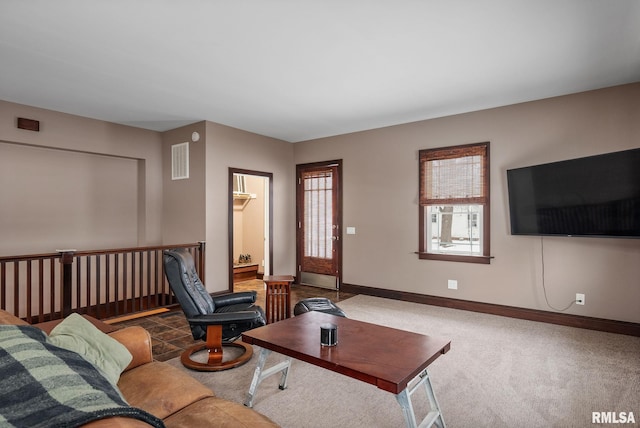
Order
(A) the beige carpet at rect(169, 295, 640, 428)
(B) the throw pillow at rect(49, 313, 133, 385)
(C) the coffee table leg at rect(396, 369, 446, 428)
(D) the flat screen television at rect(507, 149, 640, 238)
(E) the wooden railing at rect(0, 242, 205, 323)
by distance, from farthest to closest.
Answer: (E) the wooden railing at rect(0, 242, 205, 323), (D) the flat screen television at rect(507, 149, 640, 238), (A) the beige carpet at rect(169, 295, 640, 428), (C) the coffee table leg at rect(396, 369, 446, 428), (B) the throw pillow at rect(49, 313, 133, 385)

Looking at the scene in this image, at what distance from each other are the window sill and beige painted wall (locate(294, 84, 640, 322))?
0.07 meters

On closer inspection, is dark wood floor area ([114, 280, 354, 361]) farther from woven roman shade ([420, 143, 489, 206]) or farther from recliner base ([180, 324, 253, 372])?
woven roman shade ([420, 143, 489, 206])

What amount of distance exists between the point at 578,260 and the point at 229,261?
15.4 feet

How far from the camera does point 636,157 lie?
333 centimetres

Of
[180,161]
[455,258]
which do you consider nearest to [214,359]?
[455,258]

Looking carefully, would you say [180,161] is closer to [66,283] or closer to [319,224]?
[66,283]

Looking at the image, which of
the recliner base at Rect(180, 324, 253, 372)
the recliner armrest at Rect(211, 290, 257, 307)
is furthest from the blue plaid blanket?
the recliner armrest at Rect(211, 290, 257, 307)

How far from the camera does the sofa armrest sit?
1.90 m

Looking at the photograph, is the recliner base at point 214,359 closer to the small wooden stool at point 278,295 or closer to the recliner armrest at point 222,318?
the recliner armrest at point 222,318

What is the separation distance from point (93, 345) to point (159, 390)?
37cm

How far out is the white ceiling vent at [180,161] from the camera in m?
5.61

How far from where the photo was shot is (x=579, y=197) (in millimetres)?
3787

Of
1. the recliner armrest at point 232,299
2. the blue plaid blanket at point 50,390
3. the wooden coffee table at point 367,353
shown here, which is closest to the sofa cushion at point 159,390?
the blue plaid blanket at point 50,390

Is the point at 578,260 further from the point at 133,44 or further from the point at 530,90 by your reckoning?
the point at 133,44
